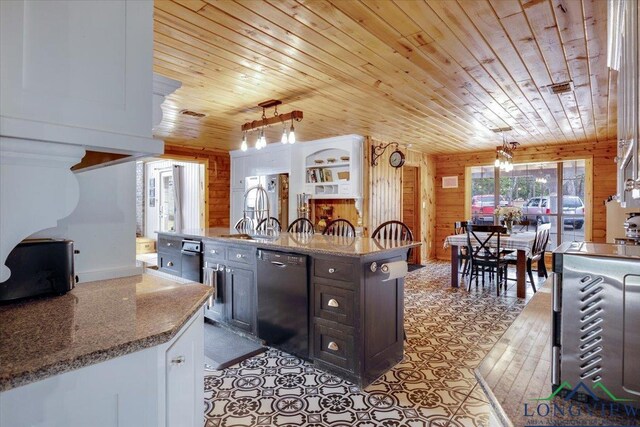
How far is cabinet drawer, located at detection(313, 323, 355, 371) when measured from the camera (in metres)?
2.38

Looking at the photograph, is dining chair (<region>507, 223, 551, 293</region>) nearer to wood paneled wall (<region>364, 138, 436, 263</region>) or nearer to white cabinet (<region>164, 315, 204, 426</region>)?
wood paneled wall (<region>364, 138, 436, 263</region>)

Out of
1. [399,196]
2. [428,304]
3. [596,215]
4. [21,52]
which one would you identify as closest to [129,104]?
[21,52]

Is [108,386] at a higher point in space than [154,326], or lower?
lower

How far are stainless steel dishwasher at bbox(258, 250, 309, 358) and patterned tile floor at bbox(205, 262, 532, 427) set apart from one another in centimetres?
16

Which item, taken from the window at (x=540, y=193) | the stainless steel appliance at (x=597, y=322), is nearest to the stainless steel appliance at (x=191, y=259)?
the stainless steel appliance at (x=597, y=322)

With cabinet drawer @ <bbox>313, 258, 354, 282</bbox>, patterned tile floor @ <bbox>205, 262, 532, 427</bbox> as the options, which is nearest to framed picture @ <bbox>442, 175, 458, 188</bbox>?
patterned tile floor @ <bbox>205, 262, 532, 427</bbox>

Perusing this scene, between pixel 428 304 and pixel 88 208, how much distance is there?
3.75 meters

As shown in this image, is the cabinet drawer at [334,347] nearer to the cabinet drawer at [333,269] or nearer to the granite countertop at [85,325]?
the cabinet drawer at [333,269]

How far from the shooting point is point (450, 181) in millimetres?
7707

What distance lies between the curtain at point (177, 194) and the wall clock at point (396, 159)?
441cm

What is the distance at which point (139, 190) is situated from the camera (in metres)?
8.64

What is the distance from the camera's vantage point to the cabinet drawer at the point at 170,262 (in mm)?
4000

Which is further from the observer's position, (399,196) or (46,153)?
(399,196)

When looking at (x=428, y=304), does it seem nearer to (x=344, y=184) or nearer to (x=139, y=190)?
(x=344, y=184)
